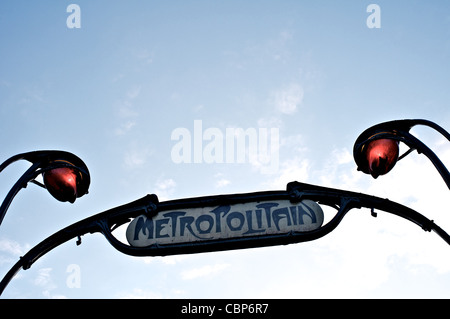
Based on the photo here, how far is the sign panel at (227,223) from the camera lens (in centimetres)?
432

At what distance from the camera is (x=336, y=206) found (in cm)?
460

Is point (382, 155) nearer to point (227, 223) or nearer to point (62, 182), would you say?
point (227, 223)

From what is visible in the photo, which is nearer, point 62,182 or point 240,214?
point 240,214

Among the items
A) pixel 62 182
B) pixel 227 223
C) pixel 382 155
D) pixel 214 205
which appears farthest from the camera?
pixel 62 182

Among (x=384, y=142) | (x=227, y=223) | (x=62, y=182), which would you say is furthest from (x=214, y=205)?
(x=384, y=142)

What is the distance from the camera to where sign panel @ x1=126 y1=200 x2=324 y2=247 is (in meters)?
4.32

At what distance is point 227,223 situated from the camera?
4.43m

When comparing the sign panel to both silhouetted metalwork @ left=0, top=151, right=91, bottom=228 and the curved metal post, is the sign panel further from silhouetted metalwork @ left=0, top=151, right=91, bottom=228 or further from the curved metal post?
silhouetted metalwork @ left=0, top=151, right=91, bottom=228

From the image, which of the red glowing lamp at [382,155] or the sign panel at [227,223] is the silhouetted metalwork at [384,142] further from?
the sign panel at [227,223]

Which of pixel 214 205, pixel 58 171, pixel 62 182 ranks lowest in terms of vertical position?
pixel 214 205

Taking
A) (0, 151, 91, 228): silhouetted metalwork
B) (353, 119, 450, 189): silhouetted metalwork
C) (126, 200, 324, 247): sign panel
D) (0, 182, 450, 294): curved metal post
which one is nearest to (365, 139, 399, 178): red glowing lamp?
(353, 119, 450, 189): silhouetted metalwork

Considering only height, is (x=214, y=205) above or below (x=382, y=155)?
below
